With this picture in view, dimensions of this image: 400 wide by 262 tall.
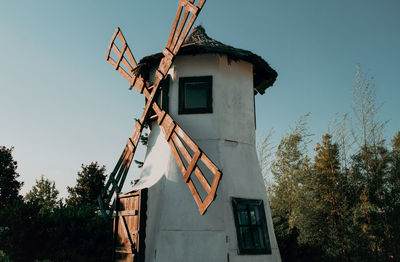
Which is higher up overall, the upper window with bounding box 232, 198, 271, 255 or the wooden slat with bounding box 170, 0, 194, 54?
the wooden slat with bounding box 170, 0, 194, 54

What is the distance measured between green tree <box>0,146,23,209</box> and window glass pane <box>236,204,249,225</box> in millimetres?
16569

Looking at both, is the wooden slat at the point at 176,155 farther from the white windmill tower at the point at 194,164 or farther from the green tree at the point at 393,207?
the green tree at the point at 393,207

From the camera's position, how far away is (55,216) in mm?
8469

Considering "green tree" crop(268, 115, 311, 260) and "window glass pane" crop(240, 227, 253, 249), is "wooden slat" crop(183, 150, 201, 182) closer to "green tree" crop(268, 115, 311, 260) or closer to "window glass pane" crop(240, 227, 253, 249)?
"window glass pane" crop(240, 227, 253, 249)

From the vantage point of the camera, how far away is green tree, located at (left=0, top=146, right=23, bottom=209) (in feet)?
62.7

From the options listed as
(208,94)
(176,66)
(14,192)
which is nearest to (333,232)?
(208,94)

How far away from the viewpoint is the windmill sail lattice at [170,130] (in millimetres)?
6191

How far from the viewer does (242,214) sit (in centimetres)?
709

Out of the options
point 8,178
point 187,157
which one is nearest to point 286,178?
point 187,157

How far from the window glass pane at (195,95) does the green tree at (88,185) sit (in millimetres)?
11283

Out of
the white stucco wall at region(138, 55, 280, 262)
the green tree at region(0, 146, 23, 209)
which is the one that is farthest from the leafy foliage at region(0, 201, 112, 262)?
the green tree at region(0, 146, 23, 209)

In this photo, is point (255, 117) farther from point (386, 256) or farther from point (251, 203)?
point (386, 256)

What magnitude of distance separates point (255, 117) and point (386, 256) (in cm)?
512

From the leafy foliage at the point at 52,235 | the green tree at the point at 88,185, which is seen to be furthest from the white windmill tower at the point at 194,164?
the green tree at the point at 88,185
